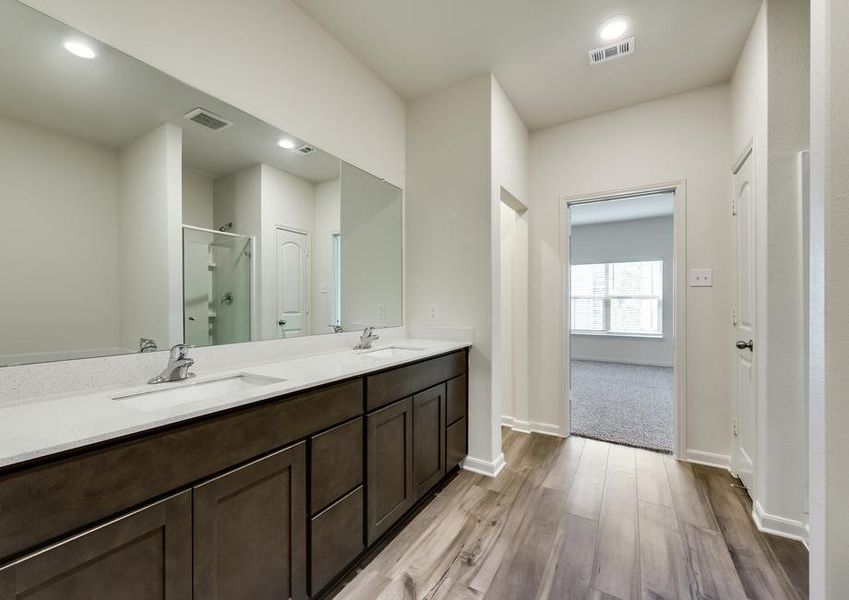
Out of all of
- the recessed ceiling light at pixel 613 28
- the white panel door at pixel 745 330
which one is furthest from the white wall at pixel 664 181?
the recessed ceiling light at pixel 613 28

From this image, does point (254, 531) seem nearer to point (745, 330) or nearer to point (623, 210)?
point (745, 330)

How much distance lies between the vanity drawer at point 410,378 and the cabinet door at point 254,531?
0.42 meters

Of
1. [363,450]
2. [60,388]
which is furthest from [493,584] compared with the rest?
[60,388]

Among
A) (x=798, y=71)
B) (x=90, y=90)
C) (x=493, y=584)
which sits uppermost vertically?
(x=798, y=71)

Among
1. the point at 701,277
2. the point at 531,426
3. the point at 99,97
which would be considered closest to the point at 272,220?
the point at 99,97

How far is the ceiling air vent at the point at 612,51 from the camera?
2188 mm

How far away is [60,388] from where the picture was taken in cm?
114

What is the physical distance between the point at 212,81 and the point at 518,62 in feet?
6.02

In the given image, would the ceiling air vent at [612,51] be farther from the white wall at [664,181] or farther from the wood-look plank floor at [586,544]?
the wood-look plank floor at [586,544]

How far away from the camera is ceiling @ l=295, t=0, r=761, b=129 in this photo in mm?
1923

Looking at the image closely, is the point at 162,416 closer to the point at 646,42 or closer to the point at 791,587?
the point at 791,587

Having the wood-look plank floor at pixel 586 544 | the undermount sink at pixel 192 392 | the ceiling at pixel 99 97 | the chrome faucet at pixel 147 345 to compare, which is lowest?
the wood-look plank floor at pixel 586 544

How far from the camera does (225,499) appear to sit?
103cm

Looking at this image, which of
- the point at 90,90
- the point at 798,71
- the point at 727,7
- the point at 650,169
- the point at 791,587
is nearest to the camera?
the point at 90,90
